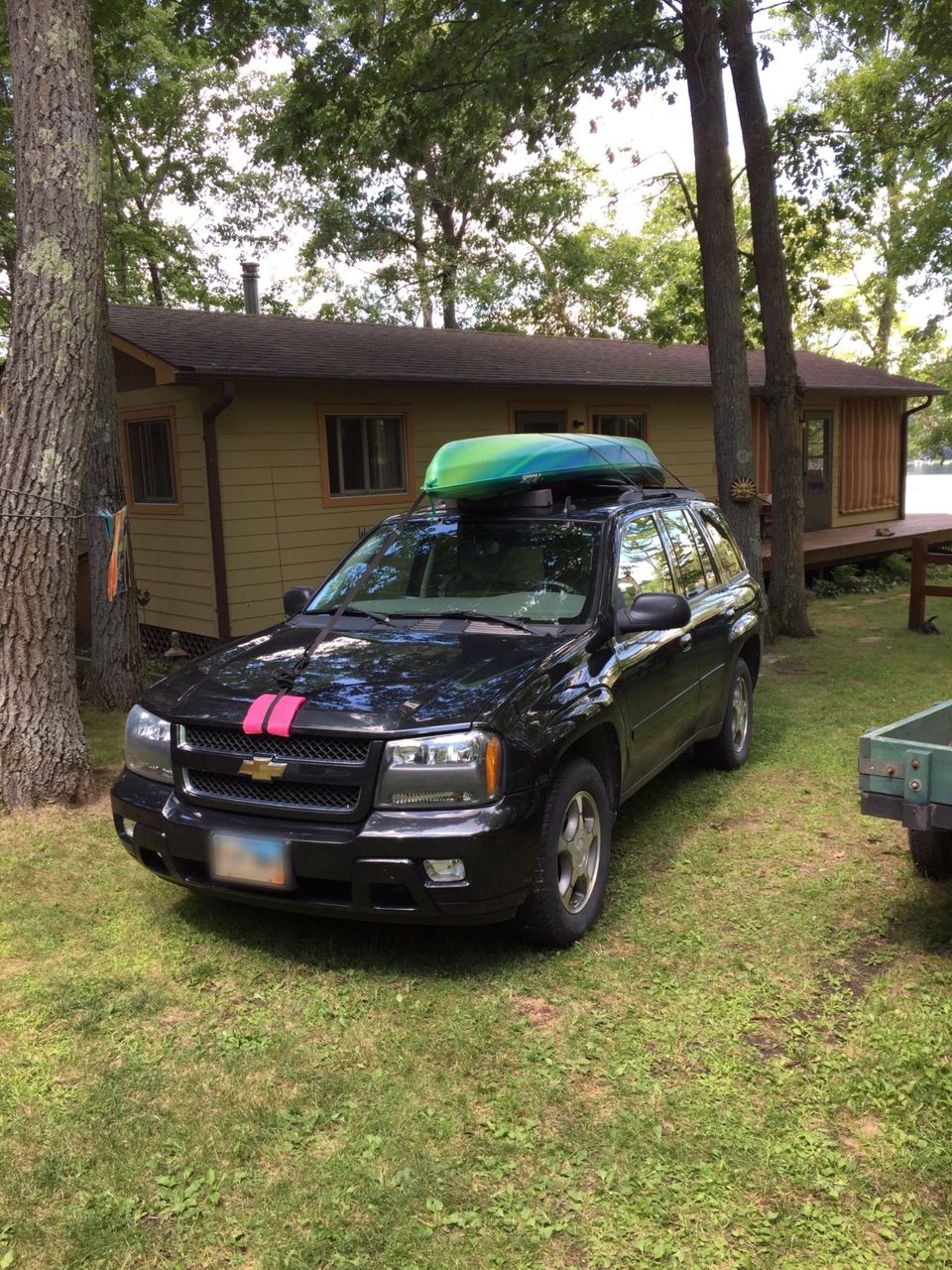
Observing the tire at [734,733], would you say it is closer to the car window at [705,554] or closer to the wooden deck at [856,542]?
the car window at [705,554]

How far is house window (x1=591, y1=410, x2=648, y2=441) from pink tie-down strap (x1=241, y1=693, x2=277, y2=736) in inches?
436

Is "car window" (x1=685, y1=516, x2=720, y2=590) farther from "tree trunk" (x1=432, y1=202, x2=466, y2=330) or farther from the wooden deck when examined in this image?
"tree trunk" (x1=432, y1=202, x2=466, y2=330)

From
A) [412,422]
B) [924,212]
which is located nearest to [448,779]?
[412,422]

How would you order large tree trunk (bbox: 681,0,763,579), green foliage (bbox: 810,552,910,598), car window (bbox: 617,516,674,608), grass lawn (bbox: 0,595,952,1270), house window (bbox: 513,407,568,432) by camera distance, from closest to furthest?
grass lawn (bbox: 0,595,952,1270), car window (bbox: 617,516,674,608), large tree trunk (bbox: 681,0,763,579), house window (bbox: 513,407,568,432), green foliage (bbox: 810,552,910,598)

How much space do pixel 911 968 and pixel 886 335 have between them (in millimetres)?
42027

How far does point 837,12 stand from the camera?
12.4 meters

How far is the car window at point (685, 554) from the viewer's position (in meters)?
5.47

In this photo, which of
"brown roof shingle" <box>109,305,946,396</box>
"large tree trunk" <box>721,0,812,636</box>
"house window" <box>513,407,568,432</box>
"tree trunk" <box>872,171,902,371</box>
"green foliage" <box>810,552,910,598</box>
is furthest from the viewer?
"tree trunk" <box>872,171,902,371</box>

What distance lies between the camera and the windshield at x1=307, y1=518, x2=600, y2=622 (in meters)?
4.51

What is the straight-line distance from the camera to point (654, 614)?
426cm

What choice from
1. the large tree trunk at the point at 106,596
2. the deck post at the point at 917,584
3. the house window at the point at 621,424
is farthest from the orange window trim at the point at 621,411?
the large tree trunk at the point at 106,596

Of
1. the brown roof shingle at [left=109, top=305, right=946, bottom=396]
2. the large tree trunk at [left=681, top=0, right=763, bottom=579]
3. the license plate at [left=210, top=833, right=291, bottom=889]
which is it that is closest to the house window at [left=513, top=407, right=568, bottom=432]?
the brown roof shingle at [left=109, top=305, right=946, bottom=396]

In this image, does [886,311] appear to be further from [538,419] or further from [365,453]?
[365,453]

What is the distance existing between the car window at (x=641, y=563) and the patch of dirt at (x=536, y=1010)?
1854 millimetres
